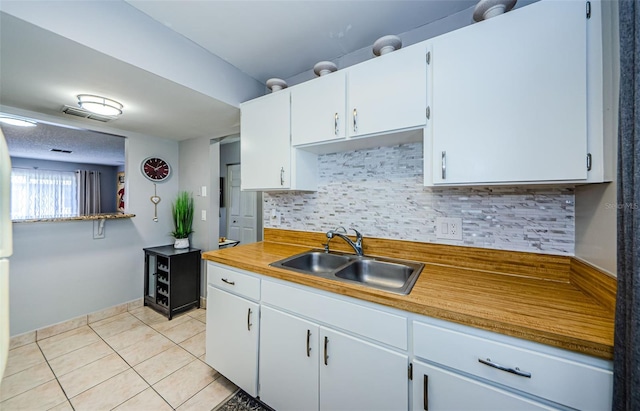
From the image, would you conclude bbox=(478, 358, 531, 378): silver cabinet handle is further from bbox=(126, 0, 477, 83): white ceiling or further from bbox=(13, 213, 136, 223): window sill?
bbox=(13, 213, 136, 223): window sill

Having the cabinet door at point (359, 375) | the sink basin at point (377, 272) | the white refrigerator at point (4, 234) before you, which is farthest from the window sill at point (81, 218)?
the cabinet door at point (359, 375)

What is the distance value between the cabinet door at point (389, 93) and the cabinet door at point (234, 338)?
1.28 m

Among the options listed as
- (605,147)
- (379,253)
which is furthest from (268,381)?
(605,147)

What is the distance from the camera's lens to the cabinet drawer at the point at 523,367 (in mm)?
701

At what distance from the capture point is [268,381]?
137cm

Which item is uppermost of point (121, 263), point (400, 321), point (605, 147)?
point (605, 147)

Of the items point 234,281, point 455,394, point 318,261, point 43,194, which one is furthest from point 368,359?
point 43,194

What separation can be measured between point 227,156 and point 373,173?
3.57 meters

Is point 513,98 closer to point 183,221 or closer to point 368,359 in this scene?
point 368,359

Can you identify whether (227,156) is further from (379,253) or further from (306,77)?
(379,253)

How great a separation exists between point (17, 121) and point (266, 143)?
218 cm

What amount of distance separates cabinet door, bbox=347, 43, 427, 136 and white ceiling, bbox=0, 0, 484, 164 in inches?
15.7

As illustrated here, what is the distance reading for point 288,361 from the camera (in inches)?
50.6

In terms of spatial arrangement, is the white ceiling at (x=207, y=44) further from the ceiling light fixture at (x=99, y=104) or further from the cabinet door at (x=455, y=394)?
the cabinet door at (x=455, y=394)
